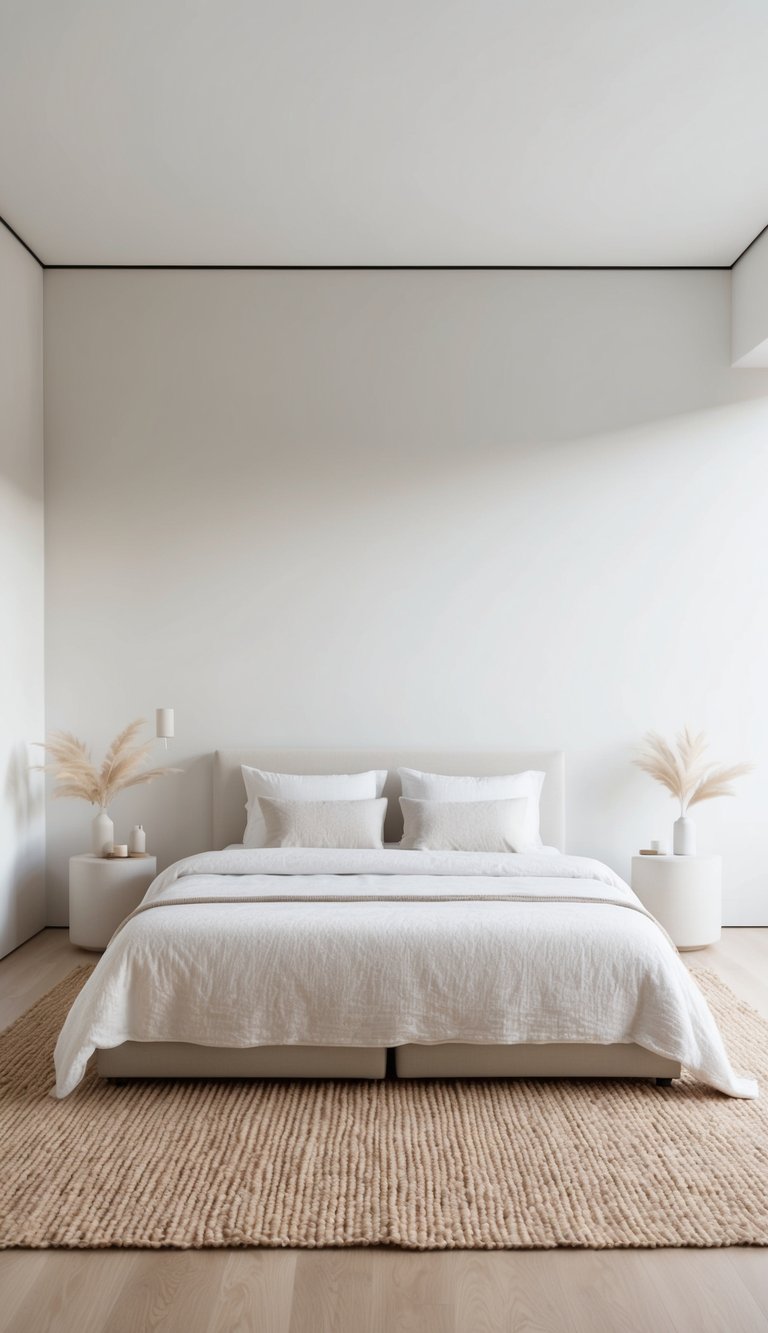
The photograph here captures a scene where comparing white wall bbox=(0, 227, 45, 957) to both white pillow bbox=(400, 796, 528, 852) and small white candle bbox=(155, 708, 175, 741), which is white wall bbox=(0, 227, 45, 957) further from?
white pillow bbox=(400, 796, 528, 852)

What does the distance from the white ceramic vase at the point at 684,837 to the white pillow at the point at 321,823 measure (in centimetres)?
139

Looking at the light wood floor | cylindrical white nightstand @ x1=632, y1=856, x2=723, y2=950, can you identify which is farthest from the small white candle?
the light wood floor

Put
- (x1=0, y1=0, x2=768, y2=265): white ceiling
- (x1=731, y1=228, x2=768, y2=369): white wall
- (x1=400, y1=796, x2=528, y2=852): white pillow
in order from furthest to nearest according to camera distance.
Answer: (x1=731, y1=228, x2=768, y2=369): white wall < (x1=400, y1=796, x2=528, y2=852): white pillow < (x1=0, y1=0, x2=768, y2=265): white ceiling

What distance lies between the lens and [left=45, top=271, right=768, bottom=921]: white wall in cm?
521

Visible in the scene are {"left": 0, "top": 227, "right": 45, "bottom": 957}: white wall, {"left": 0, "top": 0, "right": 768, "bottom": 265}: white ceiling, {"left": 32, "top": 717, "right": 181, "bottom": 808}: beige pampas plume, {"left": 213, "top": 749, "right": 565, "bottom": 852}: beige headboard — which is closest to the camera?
{"left": 0, "top": 0, "right": 768, "bottom": 265}: white ceiling

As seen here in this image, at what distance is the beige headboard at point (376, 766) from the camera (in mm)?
5059

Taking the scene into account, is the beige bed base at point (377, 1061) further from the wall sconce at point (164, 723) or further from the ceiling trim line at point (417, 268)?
the ceiling trim line at point (417, 268)

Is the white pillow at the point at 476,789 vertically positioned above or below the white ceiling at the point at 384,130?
below

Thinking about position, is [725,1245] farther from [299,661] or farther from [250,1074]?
[299,661]

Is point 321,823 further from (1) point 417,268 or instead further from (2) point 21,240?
(2) point 21,240

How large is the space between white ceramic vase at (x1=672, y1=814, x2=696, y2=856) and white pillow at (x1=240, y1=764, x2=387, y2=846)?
140 cm

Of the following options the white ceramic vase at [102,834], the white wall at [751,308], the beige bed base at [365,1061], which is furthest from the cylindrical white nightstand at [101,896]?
the white wall at [751,308]

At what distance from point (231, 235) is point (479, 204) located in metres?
1.14

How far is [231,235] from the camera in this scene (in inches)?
189
